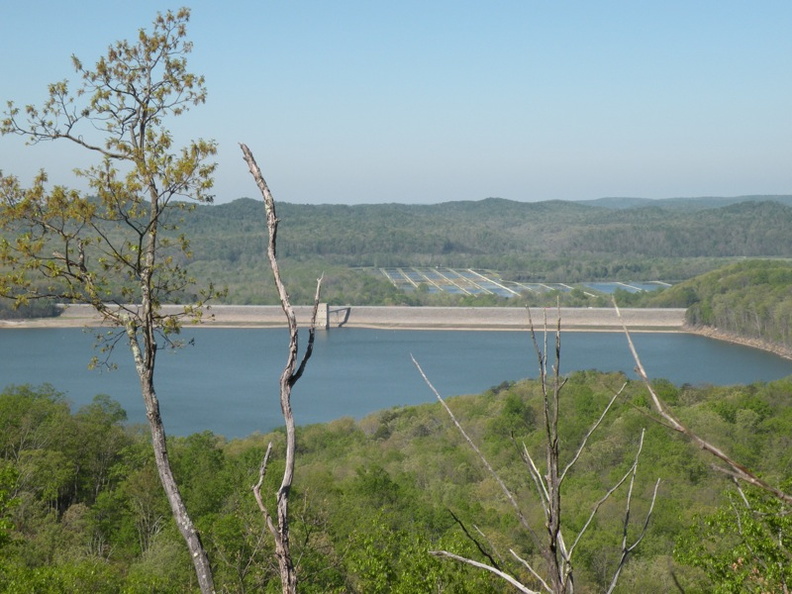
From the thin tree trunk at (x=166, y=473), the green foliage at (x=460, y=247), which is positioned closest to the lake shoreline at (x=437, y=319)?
the green foliage at (x=460, y=247)

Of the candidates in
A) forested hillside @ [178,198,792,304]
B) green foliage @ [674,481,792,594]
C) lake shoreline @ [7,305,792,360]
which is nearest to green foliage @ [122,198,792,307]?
forested hillside @ [178,198,792,304]

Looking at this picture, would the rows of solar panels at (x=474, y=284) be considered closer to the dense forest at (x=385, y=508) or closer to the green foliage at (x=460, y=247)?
the green foliage at (x=460, y=247)

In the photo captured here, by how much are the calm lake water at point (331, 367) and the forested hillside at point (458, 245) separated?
29.5 feet

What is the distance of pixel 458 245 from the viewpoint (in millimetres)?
73688

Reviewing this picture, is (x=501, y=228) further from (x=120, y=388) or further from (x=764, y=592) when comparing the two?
(x=764, y=592)

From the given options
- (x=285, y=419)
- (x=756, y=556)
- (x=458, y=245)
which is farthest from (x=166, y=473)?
(x=458, y=245)

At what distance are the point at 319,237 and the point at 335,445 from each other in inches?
2088

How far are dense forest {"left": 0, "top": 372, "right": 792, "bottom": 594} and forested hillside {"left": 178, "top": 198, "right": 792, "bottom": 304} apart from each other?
30.0 m

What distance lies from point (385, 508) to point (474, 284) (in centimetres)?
4561

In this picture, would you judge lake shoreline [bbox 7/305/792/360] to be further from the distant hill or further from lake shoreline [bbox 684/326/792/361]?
the distant hill

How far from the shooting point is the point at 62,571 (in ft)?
16.8

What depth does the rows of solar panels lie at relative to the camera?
49.3 m

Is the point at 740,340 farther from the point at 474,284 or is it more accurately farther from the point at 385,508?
the point at 385,508

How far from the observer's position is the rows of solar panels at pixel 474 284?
49.3 metres
